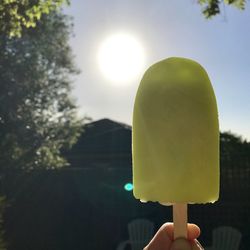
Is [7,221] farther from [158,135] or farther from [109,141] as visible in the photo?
[158,135]

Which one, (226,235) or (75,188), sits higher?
(75,188)

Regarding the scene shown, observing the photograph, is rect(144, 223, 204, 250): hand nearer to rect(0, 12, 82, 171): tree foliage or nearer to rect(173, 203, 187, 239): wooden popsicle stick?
rect(173, 203, 187, 239): wooden popsicle stick

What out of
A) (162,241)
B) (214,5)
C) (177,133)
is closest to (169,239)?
(162,241)

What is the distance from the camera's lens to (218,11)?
273 inches

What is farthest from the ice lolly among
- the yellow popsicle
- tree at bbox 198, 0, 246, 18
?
tree at bbox 198, 0, 246, 18

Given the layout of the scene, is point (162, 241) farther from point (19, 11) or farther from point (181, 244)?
point (19, 11)

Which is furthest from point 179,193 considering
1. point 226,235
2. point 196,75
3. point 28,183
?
point 28,183

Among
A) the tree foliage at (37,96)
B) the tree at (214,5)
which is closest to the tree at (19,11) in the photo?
the tree at (214,5)

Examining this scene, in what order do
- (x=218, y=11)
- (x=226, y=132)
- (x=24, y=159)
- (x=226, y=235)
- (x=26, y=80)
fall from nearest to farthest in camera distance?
(x=218, y=11), (x=226, y=235), (x=226, y=132), (x=24, y=159), (x=26, y=80)

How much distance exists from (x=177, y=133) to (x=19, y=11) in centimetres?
624

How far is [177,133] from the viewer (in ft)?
4.79

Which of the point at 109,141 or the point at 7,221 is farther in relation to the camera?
the point at 109,141

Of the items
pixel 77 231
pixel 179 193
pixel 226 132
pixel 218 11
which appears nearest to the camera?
pixel 179 193

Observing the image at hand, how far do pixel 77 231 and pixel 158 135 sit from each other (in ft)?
27.1
